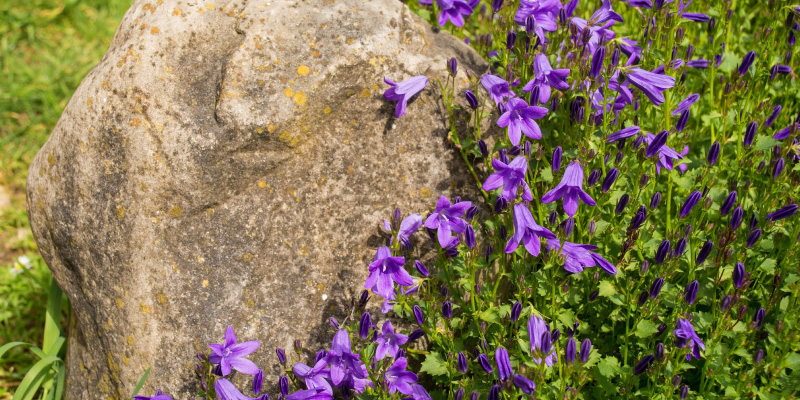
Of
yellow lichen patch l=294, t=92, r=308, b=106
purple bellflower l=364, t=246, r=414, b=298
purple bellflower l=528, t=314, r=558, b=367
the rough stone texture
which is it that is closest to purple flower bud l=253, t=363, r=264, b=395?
the rough stone texture

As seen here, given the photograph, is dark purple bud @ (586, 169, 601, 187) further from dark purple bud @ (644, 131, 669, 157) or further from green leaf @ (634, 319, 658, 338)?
green leaf @ (634, 319, 658, 338)

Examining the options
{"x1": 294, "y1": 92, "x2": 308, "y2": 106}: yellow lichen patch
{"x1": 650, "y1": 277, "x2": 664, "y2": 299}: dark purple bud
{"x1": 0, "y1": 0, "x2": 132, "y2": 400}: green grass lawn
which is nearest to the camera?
{"x1": 650, "y1": 277, "x2": 664, "y2": 299}: dark purple bud

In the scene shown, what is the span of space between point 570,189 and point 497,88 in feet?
2.46

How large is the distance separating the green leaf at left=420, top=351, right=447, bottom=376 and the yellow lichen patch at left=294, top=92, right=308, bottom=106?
1.46m

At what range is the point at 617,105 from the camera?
10.2ft

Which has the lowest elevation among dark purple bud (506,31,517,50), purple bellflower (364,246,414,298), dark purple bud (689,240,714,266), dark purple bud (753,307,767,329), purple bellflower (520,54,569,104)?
dark purple bud (753,307,767,329)

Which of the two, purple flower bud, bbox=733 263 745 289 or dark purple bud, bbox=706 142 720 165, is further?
dark purple bud, bbox=706 142 720 165

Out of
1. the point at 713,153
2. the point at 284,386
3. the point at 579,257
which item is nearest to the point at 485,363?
the point at 579,257

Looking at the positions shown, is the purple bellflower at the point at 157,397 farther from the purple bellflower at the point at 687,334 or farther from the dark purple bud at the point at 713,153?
the dark purple bud at the point at 713,153

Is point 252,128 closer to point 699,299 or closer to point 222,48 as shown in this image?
point 222,48

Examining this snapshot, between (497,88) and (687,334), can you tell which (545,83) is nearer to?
(497,88)

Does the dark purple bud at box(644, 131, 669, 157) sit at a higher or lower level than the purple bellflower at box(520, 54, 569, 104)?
lower

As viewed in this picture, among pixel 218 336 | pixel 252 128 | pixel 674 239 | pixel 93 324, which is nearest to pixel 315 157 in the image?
pixel 252 128

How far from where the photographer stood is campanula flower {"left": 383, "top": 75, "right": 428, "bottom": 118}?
10.4 ft
